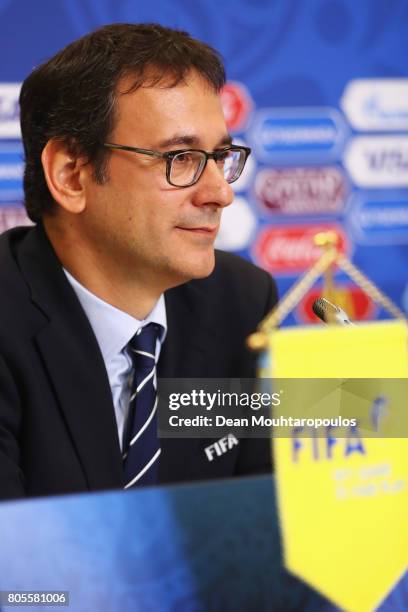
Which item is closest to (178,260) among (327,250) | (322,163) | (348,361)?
(327,250)

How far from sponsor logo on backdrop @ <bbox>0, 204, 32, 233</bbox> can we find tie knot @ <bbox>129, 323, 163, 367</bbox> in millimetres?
1619

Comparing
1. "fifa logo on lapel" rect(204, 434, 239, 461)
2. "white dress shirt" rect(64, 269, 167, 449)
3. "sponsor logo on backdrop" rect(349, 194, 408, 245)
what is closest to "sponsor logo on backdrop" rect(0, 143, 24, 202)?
"sponsor logo on backdrop" rect(349, 194, 408, 245)

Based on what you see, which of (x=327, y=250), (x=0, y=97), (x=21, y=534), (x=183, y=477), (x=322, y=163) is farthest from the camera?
(x=322, y=163)

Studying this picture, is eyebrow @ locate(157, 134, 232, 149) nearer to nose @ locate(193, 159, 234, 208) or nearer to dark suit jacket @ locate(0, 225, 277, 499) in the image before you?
nose @ locate(193, 159, 234, 208)

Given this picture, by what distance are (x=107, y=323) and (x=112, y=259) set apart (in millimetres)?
113

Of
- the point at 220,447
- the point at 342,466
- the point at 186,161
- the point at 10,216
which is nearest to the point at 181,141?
the point at 186,161

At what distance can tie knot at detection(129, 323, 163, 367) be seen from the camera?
1.31 meters

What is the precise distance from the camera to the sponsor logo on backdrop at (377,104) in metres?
3.22

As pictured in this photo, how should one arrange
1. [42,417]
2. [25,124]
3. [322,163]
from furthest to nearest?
[322,163], [25,124], [42,417]

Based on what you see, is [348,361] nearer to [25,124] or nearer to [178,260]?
[178,260]

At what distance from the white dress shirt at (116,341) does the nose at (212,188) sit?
0.23m

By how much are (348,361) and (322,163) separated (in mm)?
2651

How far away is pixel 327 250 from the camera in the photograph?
77 centimetres

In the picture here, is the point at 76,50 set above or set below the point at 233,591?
above
